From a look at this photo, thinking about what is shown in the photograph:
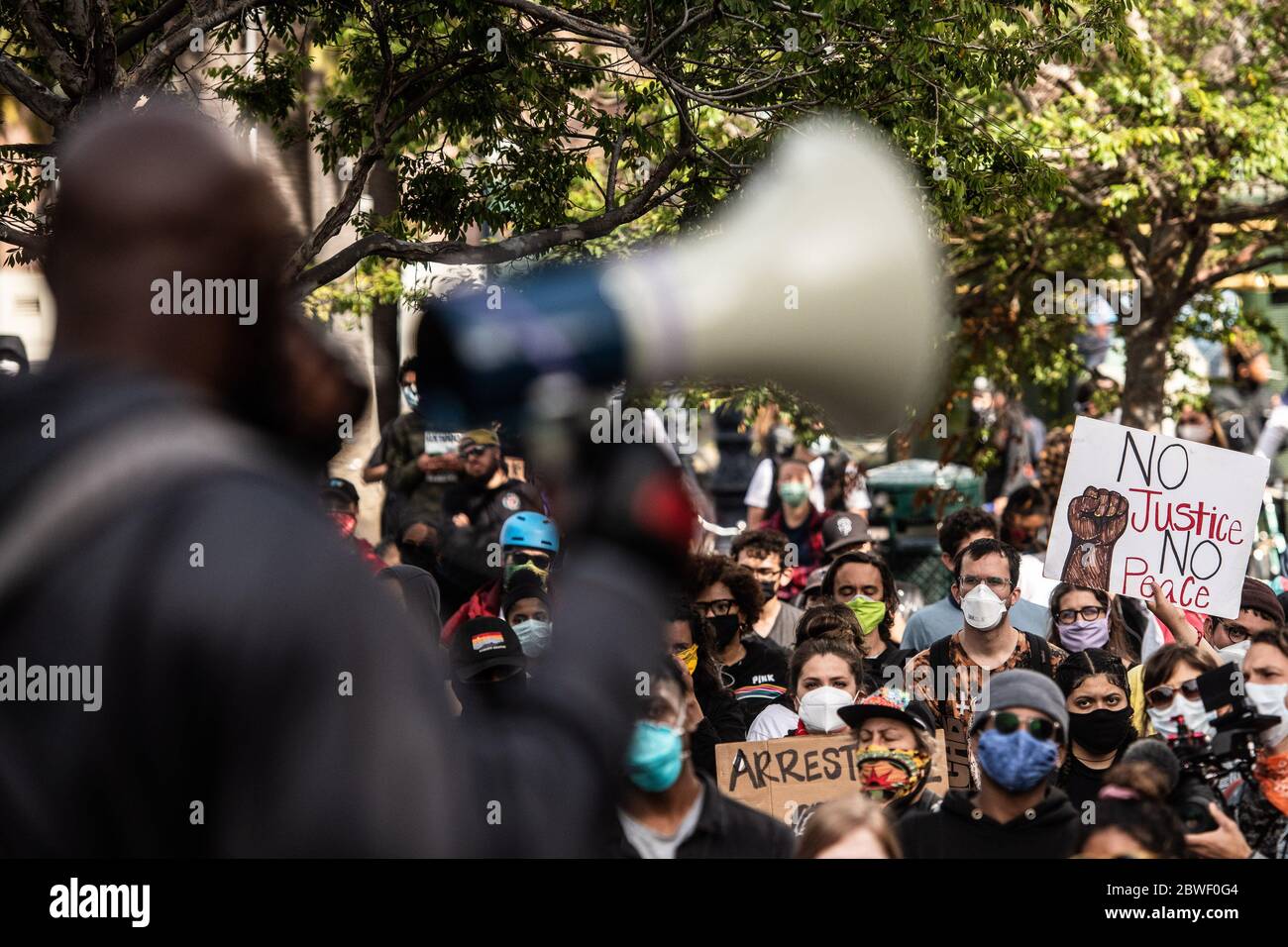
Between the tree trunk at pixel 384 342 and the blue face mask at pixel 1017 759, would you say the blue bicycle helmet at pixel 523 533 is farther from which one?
the tree trunk at pixel 384 342

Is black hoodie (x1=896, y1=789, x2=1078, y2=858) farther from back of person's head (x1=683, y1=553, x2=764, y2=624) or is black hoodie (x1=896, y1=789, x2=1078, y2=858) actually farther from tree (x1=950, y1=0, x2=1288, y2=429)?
tree (x1=950, y1=0, x2=1288, y2=429)

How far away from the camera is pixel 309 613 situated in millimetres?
973

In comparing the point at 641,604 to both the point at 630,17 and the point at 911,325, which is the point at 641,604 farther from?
the point at 630,17

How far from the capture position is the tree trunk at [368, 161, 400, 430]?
10.0 m

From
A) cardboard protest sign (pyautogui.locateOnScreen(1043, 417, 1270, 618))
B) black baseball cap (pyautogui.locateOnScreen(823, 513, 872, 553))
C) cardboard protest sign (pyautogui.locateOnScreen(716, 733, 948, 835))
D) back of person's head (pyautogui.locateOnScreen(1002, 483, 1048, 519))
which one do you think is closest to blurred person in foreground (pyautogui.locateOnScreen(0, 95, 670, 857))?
cardboard protest sign (pyautogui.locateOnScreen(716, 733, 948, 835))

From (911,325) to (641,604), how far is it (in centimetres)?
44

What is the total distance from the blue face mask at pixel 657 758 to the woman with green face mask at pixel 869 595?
2.43 metres

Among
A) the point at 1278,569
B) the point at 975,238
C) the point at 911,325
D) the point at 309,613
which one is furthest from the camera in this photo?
the point at 975,238

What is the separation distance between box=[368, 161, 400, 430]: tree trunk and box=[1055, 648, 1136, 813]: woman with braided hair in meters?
6.02

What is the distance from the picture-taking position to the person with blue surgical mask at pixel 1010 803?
3869mm

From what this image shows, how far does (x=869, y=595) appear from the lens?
609cm

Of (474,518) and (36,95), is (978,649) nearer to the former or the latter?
(474,518)

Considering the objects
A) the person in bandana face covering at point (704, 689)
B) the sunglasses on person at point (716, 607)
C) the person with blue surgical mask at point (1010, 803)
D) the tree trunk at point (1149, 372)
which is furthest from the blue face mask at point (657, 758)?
the tree trunk at point (1149, 372)
